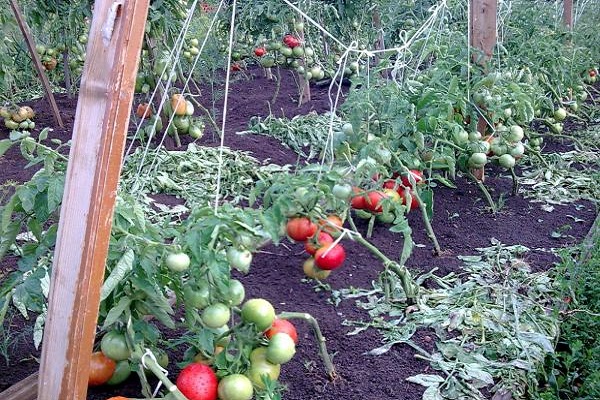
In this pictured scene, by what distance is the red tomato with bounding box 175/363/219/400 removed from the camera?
1.68 meters

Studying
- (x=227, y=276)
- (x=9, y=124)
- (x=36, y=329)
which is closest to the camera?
(x=227, y=276)

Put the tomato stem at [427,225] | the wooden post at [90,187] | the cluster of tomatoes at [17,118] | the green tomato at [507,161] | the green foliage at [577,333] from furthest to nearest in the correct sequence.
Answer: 1. the cluster of tomatoes at [17,118]
2. the green tomato at [507,161]
3. the tomato stem at [427,225]
4. the green foliage at [577,333]
5. the wooden post at [90,187]

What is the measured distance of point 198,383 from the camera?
1.69 m

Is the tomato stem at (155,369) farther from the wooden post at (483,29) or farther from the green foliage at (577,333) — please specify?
the wooden post at (483,29)

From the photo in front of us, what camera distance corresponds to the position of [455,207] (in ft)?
Answer: 11.7

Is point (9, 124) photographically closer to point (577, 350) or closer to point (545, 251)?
point (545, 251)

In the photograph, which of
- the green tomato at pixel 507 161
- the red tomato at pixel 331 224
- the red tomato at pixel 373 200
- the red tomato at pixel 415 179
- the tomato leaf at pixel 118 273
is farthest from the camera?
the green tomato at pixel 507 161

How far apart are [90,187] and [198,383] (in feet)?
2.23

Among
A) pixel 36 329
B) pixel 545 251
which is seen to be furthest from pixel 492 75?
pixel 36 329

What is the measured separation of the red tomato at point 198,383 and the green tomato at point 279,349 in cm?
16

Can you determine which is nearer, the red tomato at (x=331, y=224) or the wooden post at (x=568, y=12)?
the red tomato at (x=331, y=224)

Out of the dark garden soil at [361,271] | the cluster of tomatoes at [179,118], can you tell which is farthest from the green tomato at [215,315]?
the cluster of tomatoes at [179,118]

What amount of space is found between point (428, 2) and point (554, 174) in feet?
7.81

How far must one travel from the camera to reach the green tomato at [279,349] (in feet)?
5.65
